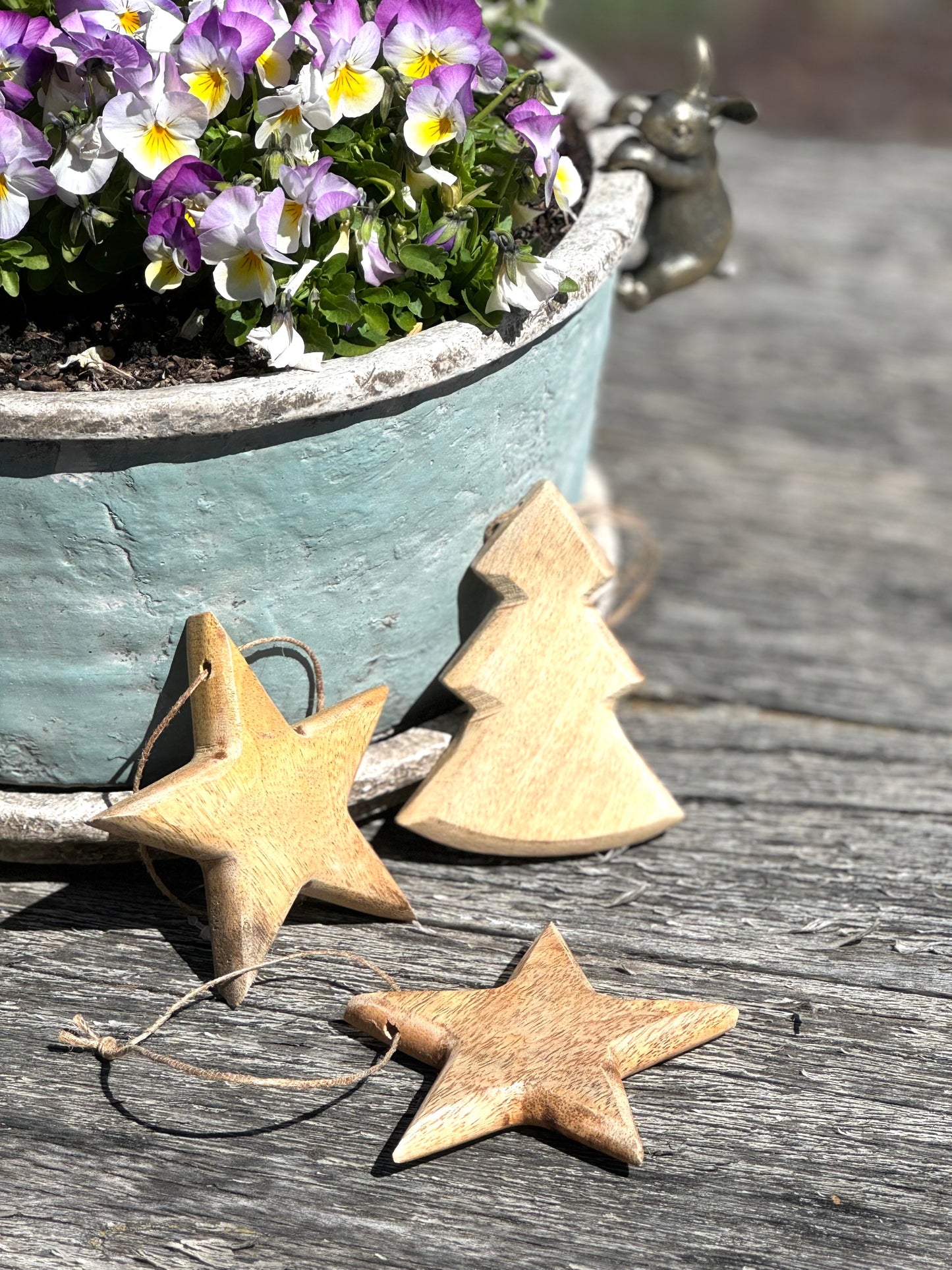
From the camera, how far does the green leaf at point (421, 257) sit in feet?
4.77

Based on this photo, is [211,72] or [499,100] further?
[499,100]

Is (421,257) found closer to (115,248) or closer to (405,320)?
(405,320)

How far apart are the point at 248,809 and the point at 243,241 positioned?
0.61 meters

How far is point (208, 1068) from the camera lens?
140 centimetres

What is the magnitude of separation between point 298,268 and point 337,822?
638mm

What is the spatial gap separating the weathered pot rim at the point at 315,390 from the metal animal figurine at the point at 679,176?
0.29m

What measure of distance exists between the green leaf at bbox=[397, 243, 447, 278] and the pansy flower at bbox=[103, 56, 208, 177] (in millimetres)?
251

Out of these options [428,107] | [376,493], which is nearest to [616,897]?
[376,493]

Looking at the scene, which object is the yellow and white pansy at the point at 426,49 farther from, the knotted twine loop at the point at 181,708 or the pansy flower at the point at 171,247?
the knotted twine loop at the point at 181,708

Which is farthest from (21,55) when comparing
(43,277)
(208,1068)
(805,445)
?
(805,445)

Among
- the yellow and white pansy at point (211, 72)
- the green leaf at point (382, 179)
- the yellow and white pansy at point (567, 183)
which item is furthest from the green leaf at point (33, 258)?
the yellow and white pansy at point (567, 183)

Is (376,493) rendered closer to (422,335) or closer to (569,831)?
(422,335)

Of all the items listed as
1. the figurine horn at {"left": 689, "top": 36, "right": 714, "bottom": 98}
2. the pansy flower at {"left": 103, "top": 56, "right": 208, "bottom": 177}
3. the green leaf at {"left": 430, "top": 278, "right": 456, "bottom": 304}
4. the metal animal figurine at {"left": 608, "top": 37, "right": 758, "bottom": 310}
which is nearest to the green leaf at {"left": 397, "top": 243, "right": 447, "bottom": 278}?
the green leaf at {"left": 430, "top": 278, "right": 456, "bottom": 304}

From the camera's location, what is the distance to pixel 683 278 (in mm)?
2084
